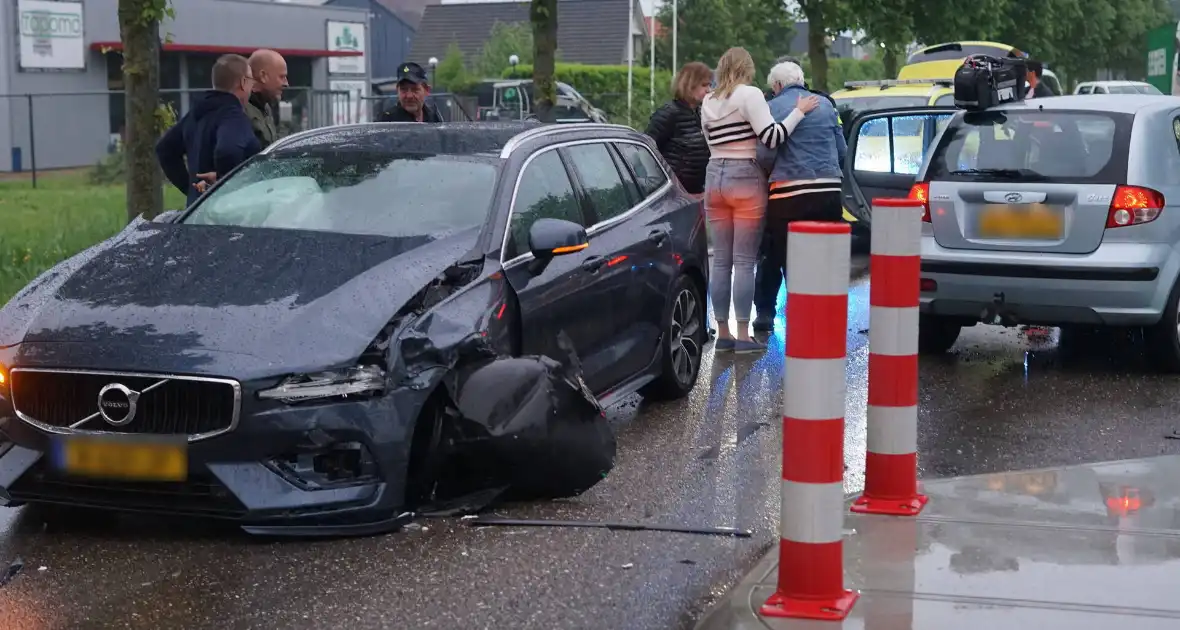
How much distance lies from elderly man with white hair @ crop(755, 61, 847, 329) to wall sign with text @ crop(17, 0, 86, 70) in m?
28.3

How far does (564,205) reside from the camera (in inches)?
280

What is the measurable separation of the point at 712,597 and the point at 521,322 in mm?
1736

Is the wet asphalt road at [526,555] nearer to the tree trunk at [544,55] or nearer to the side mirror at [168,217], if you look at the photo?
the side mirror at [168,217]

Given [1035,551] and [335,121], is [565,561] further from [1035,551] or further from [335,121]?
[335,121]

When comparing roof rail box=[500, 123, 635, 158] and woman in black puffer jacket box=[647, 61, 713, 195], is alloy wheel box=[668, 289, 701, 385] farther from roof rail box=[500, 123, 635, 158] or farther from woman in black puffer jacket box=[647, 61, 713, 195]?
woman in black puffer jacket box=[647, 61, 713, 195]

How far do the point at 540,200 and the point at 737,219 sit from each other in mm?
3050

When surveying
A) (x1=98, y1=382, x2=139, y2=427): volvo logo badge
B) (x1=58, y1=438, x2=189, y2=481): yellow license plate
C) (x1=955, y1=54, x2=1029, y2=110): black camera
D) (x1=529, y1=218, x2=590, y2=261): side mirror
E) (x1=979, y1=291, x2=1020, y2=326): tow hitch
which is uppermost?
(x1=955, y1=54, x2=1029, y2=110): black camera

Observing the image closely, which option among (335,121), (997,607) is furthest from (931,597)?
(335,121)

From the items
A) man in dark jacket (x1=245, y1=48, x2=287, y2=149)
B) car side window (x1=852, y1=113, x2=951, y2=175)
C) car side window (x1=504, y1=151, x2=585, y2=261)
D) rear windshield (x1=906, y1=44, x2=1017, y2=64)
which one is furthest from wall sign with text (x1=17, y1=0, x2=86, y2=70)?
car side window (x1=504, y1=151, x2=585, y2=261)

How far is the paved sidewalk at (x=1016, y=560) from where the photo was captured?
15.1 ft

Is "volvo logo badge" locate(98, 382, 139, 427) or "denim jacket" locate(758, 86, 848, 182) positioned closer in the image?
"volvo logo badge" locate(98, 382, 139, 427)

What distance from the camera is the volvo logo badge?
521 centimetres

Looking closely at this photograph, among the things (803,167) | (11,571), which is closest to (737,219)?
(803,167)

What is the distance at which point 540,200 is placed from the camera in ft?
22.6
